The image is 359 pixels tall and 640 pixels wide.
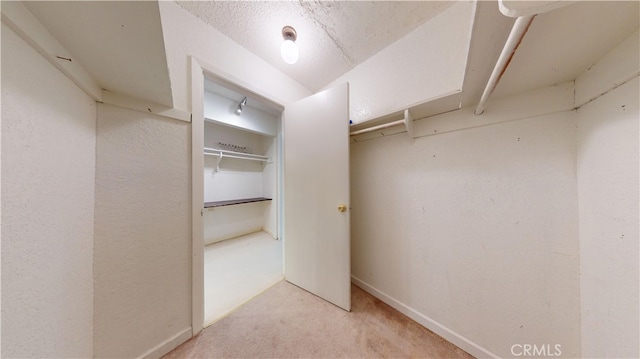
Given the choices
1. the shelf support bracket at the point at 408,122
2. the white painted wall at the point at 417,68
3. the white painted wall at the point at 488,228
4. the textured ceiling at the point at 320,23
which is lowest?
the white painted wall at the point at 488,228

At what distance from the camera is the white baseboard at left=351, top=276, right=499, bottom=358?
1.04 meters

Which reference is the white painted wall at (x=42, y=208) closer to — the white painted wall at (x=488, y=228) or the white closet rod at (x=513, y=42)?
the white closet rod at (x=513, y=42)

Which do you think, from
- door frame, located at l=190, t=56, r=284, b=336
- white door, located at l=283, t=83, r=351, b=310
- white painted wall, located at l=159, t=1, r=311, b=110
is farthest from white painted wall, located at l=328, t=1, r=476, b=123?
door frame, located at l=190, t=56, r=284, b=336

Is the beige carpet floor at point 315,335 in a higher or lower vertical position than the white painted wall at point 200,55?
lower

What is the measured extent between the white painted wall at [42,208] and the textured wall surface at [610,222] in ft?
6.65

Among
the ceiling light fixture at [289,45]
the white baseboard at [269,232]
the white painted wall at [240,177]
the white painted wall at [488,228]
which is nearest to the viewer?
the white painted wall at [488,228]

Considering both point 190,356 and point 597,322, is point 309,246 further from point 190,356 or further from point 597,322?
point 597,322

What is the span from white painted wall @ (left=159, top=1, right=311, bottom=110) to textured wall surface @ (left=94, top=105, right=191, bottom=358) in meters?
0.31

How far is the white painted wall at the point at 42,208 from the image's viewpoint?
1.62 ft

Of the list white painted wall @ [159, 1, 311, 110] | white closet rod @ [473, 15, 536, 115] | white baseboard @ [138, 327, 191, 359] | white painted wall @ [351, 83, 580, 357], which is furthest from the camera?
white painted wall @ [159, 1, 311, 110]

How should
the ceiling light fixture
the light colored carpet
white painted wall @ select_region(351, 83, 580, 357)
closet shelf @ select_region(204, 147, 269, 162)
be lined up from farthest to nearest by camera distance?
closet shelf @ select_region(204, 147, 269, 162)
the light colored carpet
the ceiling light fixture
white painted wall @ select_region(351, 83, 580, 357)

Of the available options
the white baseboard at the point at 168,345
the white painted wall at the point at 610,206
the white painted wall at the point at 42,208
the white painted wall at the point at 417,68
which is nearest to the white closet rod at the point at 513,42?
the white painted wall at the point at 417,68

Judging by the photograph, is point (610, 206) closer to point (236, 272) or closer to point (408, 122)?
point (408, 122)

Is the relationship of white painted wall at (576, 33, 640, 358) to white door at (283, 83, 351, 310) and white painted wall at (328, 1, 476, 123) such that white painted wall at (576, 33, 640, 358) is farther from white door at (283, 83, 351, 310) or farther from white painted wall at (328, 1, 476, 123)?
white door at (283, 83, 351, 310)
